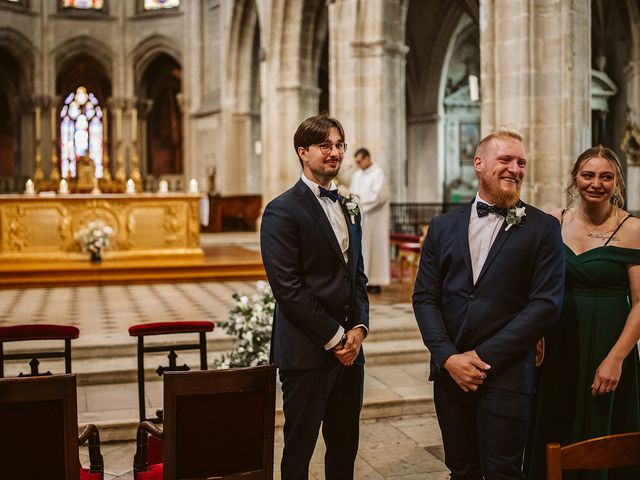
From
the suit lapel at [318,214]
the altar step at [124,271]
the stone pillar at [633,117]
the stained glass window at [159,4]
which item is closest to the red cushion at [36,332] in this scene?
the suit lapel at [318,214]

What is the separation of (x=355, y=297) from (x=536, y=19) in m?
7.42

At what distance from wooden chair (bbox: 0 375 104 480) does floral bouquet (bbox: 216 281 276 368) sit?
9.99 feet

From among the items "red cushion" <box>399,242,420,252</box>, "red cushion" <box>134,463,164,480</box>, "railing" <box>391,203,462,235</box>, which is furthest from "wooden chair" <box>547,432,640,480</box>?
"railing" <box>391,203,462,235</box>

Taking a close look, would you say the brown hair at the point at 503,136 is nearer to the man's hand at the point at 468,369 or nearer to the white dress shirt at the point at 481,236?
the white dress shirt at the point at 481,236

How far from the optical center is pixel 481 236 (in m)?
3.16

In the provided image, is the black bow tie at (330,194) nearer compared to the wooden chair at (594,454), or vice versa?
the wooden chair at (594,454)

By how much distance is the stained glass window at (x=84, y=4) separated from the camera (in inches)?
1107

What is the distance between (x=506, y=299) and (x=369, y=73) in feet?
39.0

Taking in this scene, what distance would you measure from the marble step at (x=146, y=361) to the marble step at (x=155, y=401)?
0.08 m

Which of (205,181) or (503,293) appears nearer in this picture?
(503,293)

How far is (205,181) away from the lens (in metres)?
26.0

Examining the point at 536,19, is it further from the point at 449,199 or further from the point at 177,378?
the point at 449,199

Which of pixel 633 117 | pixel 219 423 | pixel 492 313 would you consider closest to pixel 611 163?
pixel 492 313

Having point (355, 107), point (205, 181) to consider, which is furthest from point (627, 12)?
point (205, 181)
